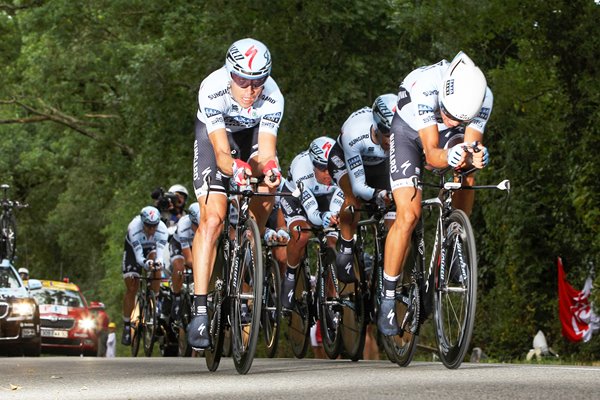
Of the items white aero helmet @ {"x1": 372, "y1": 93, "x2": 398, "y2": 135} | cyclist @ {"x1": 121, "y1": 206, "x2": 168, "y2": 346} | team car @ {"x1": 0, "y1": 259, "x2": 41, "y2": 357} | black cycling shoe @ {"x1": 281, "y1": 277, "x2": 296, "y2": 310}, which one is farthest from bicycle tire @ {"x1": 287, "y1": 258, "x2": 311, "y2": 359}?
team car @ {"x1": 0, "y1": 259, "x2": 41, "y2": 357}

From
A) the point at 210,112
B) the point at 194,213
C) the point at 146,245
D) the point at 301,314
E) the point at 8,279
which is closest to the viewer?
the point at 210,112

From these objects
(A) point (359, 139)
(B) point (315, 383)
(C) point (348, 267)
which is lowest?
(B) point (315, 383)

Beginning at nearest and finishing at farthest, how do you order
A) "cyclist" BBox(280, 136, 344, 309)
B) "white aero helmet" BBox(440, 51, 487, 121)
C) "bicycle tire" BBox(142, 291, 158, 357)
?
1. "white aero helmet" BBox(440, 51, 487, 121)
2. "cyclist" BBox(280, 136, 344, 309)
3. "bicycle tire" BBox(142, 291, 158, 357)

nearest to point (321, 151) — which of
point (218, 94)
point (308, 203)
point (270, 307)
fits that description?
point (308, 203)

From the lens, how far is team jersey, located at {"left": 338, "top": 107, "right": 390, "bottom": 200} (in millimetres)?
12391

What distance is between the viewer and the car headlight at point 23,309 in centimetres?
2128

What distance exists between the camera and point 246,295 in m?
9.89

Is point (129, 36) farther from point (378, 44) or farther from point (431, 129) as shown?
point (431, 129)

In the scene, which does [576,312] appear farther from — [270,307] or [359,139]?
[270,307]

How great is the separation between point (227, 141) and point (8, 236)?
18.4 m

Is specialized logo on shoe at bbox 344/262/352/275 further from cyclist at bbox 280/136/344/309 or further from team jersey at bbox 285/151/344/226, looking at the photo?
team jersey at bbox 285/151/344/226

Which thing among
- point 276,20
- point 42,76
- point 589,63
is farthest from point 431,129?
point 42,76

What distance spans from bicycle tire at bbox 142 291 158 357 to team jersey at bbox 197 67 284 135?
9891mm

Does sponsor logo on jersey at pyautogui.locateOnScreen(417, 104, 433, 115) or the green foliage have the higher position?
the green foliage
